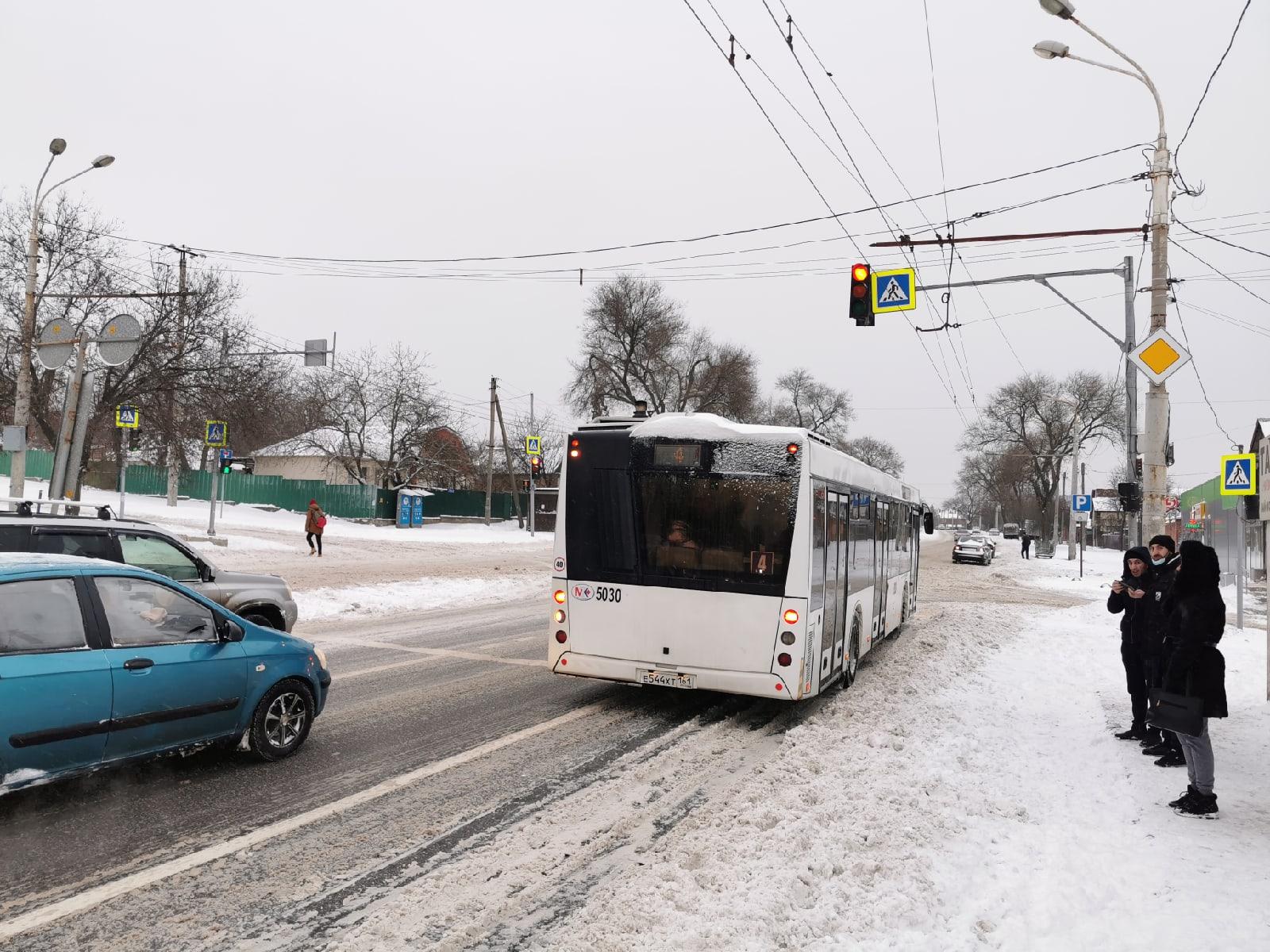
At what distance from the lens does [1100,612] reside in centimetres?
1977

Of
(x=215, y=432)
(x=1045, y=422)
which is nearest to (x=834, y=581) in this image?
(x=215, y=432)

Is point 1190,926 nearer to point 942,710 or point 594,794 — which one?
point 594,794

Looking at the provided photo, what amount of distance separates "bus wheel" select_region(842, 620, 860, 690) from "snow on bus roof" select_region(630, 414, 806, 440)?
2903 mm

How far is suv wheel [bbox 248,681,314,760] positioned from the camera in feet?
20.1

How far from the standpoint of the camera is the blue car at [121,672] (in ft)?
15.5

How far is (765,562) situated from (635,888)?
4.03m

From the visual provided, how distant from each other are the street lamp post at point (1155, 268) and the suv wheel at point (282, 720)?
9.43 metres

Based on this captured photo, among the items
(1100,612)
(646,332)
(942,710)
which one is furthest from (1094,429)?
(942,710)

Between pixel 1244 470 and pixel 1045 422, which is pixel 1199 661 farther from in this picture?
pixel 1045 422

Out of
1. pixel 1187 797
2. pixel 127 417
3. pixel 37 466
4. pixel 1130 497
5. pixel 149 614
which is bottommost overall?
pixel 1187 797

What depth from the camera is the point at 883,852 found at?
4762 millimetres

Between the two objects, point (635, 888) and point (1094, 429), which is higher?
point (1094, 429)

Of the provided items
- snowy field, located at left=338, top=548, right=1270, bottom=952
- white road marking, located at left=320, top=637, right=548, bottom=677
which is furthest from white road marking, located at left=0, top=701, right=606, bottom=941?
white road marking, located at left=320, top=637, right=548, bottom=677

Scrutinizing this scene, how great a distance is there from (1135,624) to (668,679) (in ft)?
13.1
